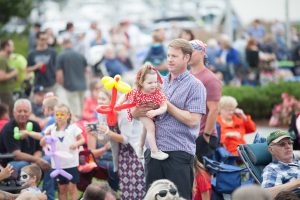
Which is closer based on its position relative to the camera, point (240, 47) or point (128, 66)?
point (128, 66)

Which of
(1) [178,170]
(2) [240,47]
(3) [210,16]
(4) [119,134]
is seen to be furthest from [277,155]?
(3) [210,16]

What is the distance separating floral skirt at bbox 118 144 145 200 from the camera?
1063 centimetres

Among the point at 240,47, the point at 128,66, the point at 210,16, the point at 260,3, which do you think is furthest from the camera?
the point at 260,3

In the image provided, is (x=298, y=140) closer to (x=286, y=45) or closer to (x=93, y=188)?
(x=93, y=188)

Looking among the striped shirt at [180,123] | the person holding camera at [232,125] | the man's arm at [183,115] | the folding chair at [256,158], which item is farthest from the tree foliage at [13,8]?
Result: the man's arm at [183,115]

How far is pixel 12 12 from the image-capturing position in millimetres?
32500

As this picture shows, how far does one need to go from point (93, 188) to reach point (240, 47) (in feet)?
67.0

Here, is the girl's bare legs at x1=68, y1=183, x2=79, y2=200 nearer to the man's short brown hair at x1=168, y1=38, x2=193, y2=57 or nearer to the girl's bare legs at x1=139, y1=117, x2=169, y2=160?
the girl's bare legs at x1=139, y1=117, x2=169, y2=160

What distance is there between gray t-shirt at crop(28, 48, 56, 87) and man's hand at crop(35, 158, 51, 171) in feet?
25.4

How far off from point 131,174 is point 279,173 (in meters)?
2.00

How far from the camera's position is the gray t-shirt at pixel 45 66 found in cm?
1914

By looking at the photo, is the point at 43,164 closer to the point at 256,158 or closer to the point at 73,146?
the point at 73,146

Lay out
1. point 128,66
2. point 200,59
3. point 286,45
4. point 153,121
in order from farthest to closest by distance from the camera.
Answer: point 286,45
point 128,66
point 200,59
point 153,121

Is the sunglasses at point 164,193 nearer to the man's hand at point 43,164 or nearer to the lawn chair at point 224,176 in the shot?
the lawn chair at point 224,176
